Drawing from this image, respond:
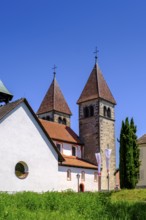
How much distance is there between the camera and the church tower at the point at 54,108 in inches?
2685

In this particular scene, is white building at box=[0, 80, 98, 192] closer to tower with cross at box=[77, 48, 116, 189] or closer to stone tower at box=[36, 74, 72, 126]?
tower with cross at box=[77, 48, 116, 189]

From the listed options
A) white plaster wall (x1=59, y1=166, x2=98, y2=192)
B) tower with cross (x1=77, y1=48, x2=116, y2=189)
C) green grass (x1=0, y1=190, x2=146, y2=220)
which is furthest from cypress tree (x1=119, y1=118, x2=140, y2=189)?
green grass (x1=0, y1=190, x2=146, y2=220)

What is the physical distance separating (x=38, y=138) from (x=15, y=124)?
2.56m

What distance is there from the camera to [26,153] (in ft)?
102

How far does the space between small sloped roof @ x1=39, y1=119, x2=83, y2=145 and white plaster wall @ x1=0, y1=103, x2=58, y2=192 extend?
24.7m

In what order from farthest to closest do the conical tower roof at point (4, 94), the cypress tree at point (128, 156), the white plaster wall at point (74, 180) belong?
the white plaster wall at point (74, 180) → the cypress tree at point (128, 156) → the conical tower roof at point (4, 94)

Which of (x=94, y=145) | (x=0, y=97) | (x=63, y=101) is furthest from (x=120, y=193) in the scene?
(x=63, y=101)

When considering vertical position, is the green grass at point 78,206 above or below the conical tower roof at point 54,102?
below

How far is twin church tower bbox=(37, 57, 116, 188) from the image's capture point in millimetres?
61372

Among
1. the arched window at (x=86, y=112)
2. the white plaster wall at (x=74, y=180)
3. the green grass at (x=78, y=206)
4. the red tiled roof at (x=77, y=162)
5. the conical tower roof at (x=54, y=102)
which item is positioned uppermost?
the conical tower roof at (x=54, y=102)

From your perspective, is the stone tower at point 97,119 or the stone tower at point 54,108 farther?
the stone tower at point 54,108

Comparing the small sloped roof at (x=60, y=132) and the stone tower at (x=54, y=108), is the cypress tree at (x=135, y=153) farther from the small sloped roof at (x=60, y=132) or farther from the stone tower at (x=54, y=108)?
the stone tower at (x=54, y=108)

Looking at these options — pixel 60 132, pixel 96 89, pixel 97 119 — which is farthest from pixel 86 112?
pixel 60 132

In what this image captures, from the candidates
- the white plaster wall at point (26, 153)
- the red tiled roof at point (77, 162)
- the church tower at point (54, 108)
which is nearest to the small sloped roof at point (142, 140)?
the red tiled roof at point (77, 162)
